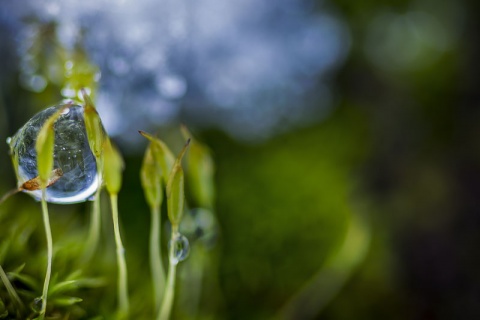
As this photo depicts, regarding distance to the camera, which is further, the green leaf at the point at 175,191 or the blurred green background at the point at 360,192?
the blurred green background at the point at 360,192

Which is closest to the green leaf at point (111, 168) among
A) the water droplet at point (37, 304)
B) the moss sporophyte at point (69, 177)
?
the moss sporophyte at point (69, 177)

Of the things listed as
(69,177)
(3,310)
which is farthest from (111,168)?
(3,310)

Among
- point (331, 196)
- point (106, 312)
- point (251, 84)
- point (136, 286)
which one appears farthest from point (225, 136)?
point (106, 312)

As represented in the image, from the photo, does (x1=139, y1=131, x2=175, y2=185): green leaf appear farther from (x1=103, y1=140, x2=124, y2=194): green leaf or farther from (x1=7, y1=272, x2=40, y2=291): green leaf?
(x1=7, y1=272, x2=40, y2=291): green leaf

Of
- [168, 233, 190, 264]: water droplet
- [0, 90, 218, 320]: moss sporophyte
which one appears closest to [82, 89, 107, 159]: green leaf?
[0, 90, 218, 320]: moss sporophyte

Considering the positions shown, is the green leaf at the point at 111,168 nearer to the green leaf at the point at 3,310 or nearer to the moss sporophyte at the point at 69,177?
the moss sporophyte at the point at 69,177

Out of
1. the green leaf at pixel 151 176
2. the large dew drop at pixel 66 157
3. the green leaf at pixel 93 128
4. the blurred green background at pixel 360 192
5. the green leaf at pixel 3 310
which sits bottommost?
the blurred green background at pixel 360 192
